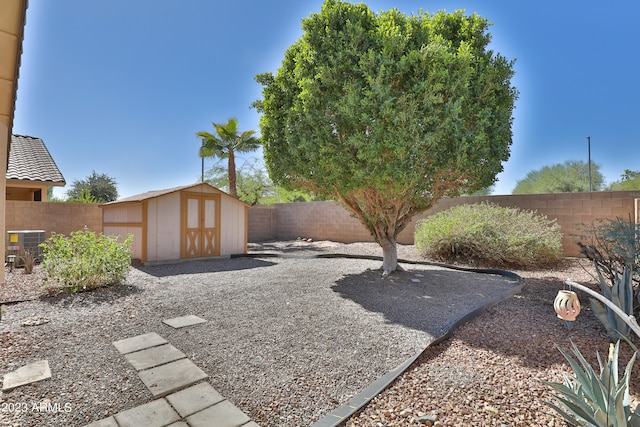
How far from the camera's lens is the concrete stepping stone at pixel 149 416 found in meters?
1.86

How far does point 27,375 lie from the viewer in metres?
2.35

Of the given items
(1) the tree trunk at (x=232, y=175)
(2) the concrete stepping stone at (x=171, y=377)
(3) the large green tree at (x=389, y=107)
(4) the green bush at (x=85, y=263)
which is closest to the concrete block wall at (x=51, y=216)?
(1) the tree trunk at (x=232, y=175)

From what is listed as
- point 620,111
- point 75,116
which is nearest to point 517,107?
point 75,116

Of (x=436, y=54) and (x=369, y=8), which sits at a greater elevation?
(x=369, y=8)

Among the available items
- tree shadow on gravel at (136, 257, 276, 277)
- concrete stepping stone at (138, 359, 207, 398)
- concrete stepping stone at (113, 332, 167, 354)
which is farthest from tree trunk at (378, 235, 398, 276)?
concrete stepping stone at (138, 359, 207, 398)

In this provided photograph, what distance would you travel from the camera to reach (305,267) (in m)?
7.34

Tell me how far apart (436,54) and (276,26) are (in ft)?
15.7

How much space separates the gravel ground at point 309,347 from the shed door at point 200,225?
3077 millimetres

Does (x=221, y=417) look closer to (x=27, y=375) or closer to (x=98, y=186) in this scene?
(x=27, y=375)

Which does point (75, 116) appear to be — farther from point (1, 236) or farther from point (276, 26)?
point (1, 236)

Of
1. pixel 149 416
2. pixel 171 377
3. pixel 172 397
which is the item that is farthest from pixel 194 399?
pixel 171 377

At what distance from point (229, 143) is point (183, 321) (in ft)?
40.1

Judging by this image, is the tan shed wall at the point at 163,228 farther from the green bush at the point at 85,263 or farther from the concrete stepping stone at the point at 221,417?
the concrete stepping stone at the point at 221,417

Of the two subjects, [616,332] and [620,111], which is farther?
[620,111]
